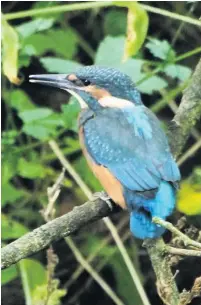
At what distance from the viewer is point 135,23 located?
1662 millimetres

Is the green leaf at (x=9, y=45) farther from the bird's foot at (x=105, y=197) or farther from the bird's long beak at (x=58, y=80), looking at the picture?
the bird's foot at (x=105, y=197)

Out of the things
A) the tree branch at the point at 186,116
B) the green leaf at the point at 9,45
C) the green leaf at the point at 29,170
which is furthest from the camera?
the green leaf at the point at 29,170

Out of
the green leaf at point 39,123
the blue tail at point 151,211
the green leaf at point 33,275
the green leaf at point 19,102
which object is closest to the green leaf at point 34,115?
the green leaf at point 39,123

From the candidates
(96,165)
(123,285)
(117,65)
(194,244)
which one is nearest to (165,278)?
(194,244)

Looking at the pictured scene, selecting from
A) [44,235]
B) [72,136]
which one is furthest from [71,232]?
[72,136]

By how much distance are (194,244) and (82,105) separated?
679 millimetres

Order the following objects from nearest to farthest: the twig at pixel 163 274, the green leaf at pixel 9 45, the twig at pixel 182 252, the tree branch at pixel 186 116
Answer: the green leaf at pixel 9 45
the twig at pixel 182 252
the twig at pixel 163 274
the tree branch at pixel 186 116

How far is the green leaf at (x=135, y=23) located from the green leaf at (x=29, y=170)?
4.20ft

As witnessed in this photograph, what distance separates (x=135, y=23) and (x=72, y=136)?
2020mm

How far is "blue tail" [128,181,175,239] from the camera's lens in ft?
6.42

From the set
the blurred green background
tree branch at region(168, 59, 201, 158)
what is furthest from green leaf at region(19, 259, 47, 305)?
tree branch at region(168, 59, 201, 158)

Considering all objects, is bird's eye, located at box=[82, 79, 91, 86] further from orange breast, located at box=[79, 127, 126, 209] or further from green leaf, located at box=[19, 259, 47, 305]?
green leaf, located at box=[19, 259, 47, 305]

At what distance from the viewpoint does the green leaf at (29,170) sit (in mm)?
2953

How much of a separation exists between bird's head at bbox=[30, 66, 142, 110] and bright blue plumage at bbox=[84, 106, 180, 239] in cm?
4
